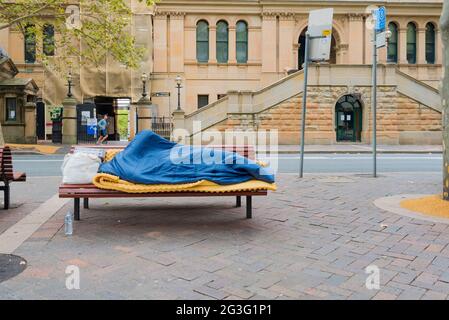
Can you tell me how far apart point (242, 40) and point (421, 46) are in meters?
15.2

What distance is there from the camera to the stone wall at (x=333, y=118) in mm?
27188

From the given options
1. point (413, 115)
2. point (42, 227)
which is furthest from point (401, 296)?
point (413, 115)

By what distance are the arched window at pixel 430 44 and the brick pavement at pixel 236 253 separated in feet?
118

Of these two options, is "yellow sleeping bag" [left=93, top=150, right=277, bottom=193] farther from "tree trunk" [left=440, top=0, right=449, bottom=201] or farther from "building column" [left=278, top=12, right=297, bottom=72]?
"building column" [left=278, top=12, right=297, bottom=72]

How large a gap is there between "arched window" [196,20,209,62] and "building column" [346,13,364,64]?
38.6 ft

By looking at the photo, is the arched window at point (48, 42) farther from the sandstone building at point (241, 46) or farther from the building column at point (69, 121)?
the sandstone building at point (241, 46)

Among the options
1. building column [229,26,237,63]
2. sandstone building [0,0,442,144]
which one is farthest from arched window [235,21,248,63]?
building column [229,26,237,63]

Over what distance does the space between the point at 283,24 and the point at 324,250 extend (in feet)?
113

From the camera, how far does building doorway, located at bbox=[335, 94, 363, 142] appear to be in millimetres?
28719

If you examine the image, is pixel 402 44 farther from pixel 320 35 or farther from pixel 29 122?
pixel 320 35

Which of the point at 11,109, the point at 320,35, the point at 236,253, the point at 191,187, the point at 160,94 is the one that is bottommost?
the point at 236,253

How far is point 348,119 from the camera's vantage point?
97.2ft

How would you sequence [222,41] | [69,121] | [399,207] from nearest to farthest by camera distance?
[399,207], [69,121], [222,41]

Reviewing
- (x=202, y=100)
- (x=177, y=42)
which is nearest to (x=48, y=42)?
(x=177, y=42)
